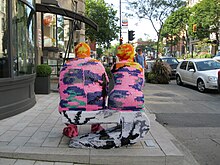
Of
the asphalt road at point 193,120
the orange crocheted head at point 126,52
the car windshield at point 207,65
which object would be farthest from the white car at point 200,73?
the orange crocheted head at point 126,52

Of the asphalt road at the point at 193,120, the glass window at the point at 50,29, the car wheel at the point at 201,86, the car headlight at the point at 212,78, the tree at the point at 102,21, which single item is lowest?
the asphalt road at the point at 193,120

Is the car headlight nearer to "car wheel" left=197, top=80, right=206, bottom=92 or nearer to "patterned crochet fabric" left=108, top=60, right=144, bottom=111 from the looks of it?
"car wheel" left=197, top=80, right=206, bottom=92

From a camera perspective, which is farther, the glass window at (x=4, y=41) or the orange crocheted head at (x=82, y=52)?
the glass window at (x=4, y=41)

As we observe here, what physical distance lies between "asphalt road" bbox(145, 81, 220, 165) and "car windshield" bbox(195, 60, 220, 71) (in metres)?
2.31

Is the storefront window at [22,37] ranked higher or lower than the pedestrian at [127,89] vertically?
higher

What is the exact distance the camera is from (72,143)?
4.62 m

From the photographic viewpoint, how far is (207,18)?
1834 inches

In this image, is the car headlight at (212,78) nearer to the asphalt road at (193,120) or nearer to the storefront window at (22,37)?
the asphalt road at (193,120)

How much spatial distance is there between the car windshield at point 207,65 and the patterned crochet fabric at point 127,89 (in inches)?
385

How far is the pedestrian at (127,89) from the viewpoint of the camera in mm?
4484

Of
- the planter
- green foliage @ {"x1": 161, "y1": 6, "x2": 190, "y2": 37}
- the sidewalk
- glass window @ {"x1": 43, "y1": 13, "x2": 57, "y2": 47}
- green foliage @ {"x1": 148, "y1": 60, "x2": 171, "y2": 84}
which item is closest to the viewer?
the sidewalk

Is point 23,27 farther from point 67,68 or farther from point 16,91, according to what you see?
point 67,68

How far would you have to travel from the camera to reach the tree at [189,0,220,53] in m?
44.7

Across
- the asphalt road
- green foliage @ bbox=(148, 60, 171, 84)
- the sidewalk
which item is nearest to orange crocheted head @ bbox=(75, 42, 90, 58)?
the sidewalk
